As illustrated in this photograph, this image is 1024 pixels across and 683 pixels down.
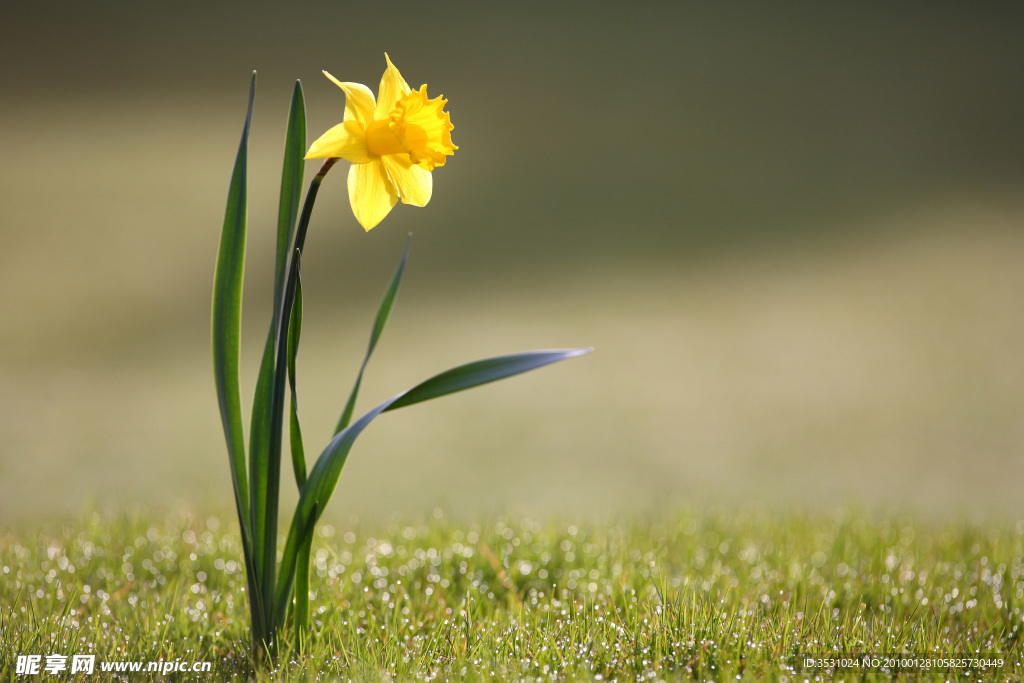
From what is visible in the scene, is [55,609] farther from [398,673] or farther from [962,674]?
[962,674]

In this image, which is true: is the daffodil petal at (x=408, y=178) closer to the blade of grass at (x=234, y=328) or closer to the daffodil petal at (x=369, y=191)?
the daffodil petal at (x=369, y=191)

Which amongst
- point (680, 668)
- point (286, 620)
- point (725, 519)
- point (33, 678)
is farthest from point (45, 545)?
point (725, 519)

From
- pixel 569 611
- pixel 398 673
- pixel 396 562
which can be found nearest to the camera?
pixel 398 673

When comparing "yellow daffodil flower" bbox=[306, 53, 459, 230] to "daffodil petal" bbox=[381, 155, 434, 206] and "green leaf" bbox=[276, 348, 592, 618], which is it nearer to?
"daffodil petal" bbox=[381, 155, 434, 206]

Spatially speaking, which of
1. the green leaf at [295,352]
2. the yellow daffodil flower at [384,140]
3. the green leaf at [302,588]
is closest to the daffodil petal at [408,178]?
the yellow daffodil flower at [384,140]

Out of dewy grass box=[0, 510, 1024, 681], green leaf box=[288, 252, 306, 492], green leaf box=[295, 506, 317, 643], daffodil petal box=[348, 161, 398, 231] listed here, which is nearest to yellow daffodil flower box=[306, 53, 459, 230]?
daffodil petal box=[348, 161, 398, 231]

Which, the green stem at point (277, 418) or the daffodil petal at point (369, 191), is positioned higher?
the daffodil petal at point (369, 191)
